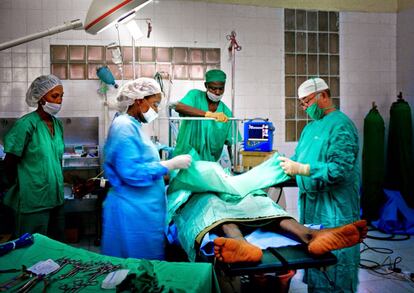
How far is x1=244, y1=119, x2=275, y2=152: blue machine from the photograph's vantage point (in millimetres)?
4066

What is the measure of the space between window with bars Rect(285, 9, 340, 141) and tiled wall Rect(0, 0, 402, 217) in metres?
0.10

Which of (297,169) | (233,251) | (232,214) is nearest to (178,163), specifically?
(232,214)

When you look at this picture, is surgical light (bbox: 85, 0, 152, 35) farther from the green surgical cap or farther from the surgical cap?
the green surgical cap

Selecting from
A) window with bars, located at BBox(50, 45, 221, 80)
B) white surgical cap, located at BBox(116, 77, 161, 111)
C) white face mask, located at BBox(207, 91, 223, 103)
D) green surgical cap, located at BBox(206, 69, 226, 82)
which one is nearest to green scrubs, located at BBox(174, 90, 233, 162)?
white face mask, located at BBox(207, 91, 223, 103)

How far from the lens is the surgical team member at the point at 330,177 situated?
8.58 ft

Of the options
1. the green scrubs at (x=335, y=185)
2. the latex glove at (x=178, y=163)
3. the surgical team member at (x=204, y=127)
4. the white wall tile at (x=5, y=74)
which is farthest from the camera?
the white wall tile at (x=5, y=74)

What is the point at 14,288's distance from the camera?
1648mm

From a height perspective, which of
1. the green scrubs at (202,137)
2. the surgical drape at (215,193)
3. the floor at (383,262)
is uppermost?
the green scrubs at (202,137)

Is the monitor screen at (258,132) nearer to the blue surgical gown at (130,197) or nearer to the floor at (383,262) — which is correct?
the floor at (383,262)

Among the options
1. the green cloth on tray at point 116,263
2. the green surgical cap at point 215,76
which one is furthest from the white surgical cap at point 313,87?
the green cloth on tray at point 116,263

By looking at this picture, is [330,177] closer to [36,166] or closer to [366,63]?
[36,166]

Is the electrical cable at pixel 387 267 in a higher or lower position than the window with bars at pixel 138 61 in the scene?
lower

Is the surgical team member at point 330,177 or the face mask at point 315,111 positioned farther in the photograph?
the face mask at point 315,111

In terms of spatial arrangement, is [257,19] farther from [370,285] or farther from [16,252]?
[16,252]
